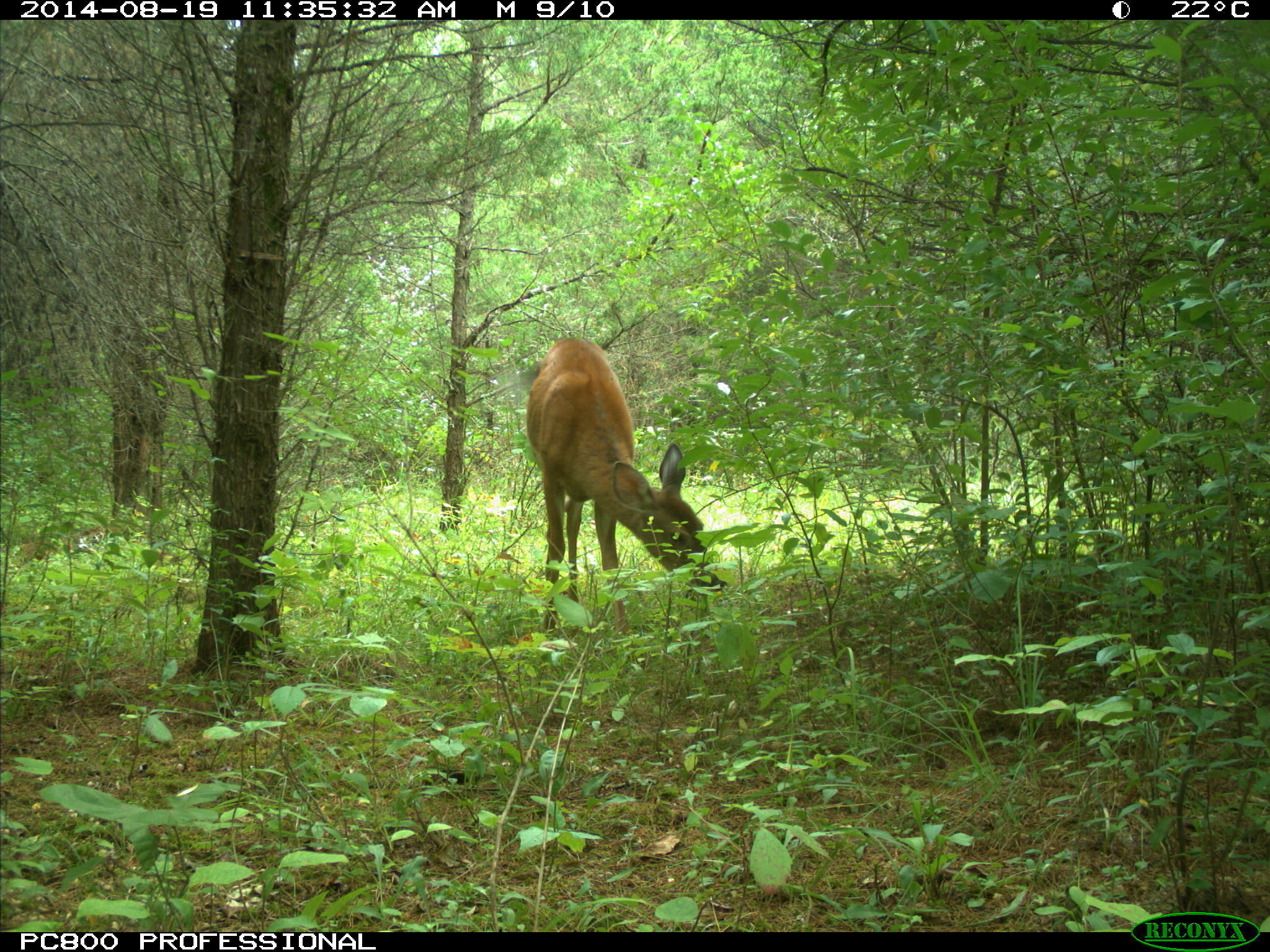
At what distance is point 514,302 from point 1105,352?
22.6ft

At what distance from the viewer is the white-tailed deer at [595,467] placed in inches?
205

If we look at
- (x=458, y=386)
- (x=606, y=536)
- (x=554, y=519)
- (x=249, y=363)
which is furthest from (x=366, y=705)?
(x=458, y=386)

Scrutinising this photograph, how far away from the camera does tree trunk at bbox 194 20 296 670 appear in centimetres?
370

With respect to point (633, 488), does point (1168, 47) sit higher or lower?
higher

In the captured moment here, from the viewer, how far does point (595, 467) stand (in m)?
5.64

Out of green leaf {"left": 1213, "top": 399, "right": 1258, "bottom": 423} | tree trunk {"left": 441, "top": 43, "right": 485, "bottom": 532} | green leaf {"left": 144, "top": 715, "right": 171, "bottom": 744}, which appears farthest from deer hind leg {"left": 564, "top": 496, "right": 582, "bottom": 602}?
A: green leaf {"left": 1213, "top": 399, "right": 1258, "bottom": 423}
